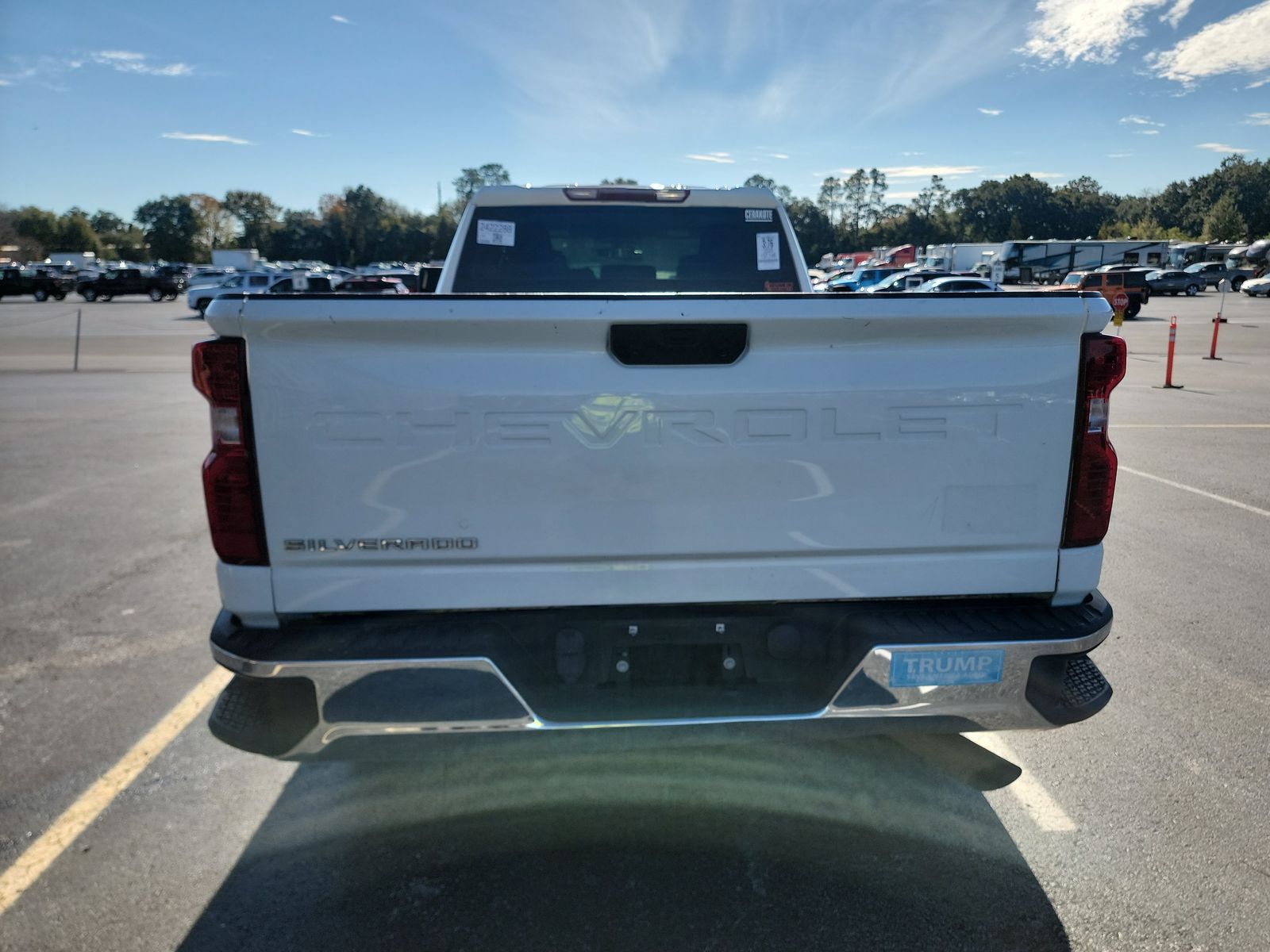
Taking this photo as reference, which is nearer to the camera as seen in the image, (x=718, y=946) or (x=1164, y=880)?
(x=718, y=946)

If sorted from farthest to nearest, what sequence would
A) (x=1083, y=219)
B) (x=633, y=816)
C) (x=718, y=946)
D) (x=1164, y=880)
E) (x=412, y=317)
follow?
(x=1083, y=219)
(x=633, y=816)
(x=1164, y=880)
(x=718, y=946)
(x=412, y=317)

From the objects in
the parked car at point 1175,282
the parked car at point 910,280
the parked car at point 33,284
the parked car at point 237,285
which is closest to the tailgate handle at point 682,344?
the parked car at point 910,280

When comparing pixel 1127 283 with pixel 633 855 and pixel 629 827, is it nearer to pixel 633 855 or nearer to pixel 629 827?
pixel 629 827

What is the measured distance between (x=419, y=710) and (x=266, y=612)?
0.51m

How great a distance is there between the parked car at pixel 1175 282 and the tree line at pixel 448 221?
2812 inches

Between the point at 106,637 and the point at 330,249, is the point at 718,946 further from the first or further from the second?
the point at 330,249

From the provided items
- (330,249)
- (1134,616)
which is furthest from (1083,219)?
(1134,616)

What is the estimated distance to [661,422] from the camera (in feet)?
7.71

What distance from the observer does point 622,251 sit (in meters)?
4.77

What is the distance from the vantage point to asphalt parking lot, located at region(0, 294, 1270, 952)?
2492 millimetres

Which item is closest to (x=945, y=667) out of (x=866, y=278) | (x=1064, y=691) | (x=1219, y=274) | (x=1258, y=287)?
(x=1064, y=691)

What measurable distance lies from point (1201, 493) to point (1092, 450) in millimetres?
6250

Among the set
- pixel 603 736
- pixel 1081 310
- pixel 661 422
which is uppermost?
pixel 1081 310

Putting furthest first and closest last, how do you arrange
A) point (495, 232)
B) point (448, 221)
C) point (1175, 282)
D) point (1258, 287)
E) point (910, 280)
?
point (448, 221) → point (1175, 282) → point (1258, 287) → point (910, 280) → point (495, 232)
